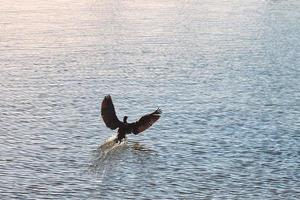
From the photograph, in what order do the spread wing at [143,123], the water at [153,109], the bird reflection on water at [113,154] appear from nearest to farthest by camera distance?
the water at [153,109] < the bird reflection on water at [113,154] < the spread wing at [143,123]

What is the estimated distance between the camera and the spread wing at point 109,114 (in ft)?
83.0

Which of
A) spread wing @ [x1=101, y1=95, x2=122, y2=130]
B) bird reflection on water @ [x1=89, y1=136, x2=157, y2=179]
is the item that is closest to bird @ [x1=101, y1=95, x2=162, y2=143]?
spread wing @ [x1=101, y1=95, x2=122, y2=130]

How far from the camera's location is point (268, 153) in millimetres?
24109

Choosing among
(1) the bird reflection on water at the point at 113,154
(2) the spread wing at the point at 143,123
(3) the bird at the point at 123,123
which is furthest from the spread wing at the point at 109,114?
(2) the spread wing at the point at 143,123

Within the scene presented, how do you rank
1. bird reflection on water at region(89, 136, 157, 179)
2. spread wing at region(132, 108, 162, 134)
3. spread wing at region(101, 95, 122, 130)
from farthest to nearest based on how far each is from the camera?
spread wing at region(101, 95, 122, 130), spread wing at region(132, 108, 162, 134), bird reflection on water at region(89, 136, 157, 179)

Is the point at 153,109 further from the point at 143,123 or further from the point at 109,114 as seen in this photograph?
the point at 143,123

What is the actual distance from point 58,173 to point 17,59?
2434 cm

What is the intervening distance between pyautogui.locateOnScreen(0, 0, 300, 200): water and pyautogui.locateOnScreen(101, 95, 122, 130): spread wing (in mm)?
776

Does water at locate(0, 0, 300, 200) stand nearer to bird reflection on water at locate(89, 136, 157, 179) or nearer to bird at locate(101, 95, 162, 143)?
bird reflection on water at locate(89, 136, 157, 179)

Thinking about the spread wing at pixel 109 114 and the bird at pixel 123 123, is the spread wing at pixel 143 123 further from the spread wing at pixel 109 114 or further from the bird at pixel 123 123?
the spread wing at pixel 109 114

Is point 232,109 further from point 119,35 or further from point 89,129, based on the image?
point 119,35

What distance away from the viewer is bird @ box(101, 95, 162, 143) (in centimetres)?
2503

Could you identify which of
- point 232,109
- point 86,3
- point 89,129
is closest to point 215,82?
point 232,109

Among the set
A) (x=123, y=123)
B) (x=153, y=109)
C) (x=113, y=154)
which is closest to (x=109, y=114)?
(x=123, y=123)
